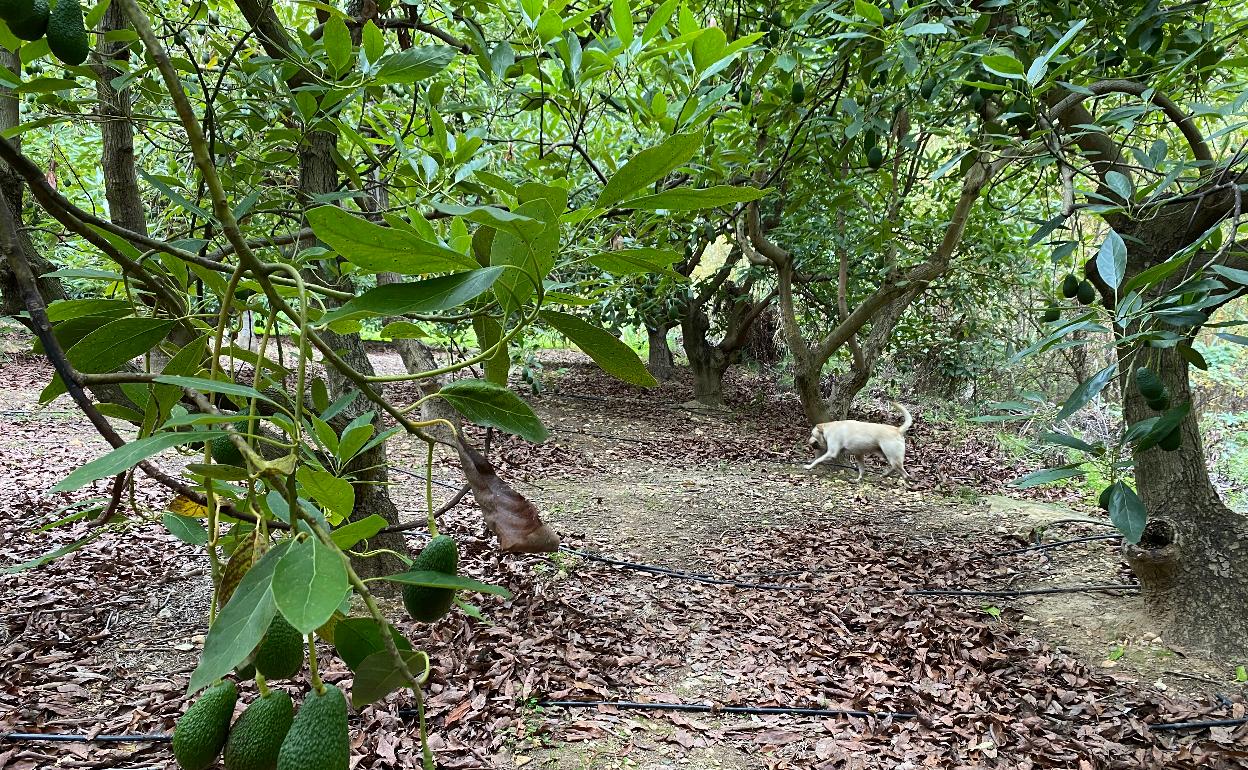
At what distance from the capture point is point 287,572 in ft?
1.14

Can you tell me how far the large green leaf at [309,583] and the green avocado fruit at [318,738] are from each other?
0.23 ft

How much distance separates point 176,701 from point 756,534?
3.15 m

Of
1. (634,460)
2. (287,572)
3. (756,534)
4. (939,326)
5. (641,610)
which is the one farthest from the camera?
(939,326)

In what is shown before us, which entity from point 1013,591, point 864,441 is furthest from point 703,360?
point 1013,591

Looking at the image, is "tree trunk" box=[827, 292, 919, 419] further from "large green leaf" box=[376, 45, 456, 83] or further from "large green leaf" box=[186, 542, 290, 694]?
"large green leaf" box=[186, 542, 290, 694]

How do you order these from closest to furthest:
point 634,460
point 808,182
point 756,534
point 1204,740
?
point 1204,740
point 808,182
point 756,534
point 634,460

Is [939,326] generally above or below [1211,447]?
above

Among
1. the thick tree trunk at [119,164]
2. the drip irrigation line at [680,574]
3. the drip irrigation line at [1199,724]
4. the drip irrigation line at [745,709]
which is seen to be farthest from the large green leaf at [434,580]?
the drip irrigation line at [680,574]

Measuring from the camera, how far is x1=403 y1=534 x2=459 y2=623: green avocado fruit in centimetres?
51

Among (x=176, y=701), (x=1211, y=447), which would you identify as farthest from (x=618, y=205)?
(x=1211, y=447)

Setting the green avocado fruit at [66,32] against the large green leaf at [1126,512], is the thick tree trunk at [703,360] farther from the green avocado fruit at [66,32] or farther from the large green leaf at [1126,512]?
the green avocado fruit at [66,32]

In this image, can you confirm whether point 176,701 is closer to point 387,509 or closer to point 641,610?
point 387,509

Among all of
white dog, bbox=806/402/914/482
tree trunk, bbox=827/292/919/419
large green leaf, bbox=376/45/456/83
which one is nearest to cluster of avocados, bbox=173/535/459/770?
large green leaf, bbox=376/45/456/83

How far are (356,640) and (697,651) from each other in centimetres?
261
